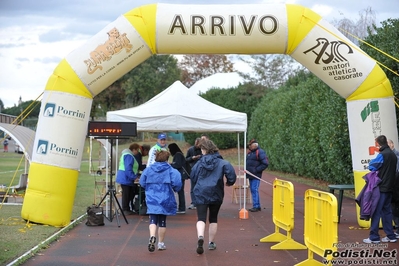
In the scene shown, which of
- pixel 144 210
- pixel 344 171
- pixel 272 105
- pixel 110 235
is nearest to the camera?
pixel 110 235

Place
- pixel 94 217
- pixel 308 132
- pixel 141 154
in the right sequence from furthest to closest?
1. pixel 308 132
2. pixel 141 154
3. pixel 94 217

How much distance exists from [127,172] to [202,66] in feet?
239

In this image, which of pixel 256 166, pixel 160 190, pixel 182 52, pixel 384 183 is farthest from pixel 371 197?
pixel 256 166

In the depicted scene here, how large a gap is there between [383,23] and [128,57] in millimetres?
7548

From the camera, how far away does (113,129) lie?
14.8 meters

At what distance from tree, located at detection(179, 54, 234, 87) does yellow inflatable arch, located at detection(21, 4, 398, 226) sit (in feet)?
242

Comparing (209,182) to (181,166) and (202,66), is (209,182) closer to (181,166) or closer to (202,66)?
(181,166)

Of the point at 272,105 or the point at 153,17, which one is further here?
the point at 272,105

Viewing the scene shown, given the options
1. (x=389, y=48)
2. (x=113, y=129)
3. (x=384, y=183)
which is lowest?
(x=384, y=183)

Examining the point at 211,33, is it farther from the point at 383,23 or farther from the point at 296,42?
the point at 383,23

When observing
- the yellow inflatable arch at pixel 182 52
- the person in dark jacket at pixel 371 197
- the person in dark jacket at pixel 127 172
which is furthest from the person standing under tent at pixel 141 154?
A: the person in dark jacket at pixel 371 197

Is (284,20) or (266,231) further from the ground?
(284,20)

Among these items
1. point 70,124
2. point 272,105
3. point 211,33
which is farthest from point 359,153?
point 272,105

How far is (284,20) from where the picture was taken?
1337 centimetres
